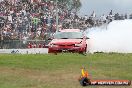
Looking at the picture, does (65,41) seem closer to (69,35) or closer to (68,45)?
(68,45)

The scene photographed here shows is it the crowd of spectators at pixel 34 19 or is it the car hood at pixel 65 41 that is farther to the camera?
the crowd of spectators at pixel 34 19

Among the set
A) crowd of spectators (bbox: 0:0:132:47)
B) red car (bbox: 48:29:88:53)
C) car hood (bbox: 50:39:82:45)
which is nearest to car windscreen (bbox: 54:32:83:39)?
red car (bbox: 48:29:88:53)

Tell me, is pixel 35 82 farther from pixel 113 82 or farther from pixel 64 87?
pixel 113 82

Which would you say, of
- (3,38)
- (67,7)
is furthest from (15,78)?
(67,7)

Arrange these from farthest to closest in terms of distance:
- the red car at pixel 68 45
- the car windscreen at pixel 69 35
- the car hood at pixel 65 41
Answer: the car windscreen at pixel 69 35
the car hood at pixel 65 41
the red car at pixel 68 45

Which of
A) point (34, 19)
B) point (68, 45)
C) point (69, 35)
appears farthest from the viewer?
point (34, 19)

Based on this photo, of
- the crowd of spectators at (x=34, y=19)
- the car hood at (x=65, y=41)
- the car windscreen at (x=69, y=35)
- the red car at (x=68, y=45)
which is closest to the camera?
the red car at (x=68, y=45)

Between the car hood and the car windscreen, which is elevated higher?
the car windscreen

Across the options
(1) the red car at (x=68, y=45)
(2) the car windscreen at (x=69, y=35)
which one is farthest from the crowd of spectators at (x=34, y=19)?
(1) the red car at (x=68, y=45)

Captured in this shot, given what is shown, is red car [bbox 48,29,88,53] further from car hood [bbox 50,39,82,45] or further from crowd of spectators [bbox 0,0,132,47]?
crowd of spectators [bbox 0,0,132,47]

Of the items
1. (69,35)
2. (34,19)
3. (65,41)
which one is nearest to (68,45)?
(65,41)

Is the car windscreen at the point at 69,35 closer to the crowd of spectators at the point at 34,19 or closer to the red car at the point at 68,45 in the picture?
the red car at the point at 68,45

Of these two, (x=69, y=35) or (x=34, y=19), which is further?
(x=34, y=19)

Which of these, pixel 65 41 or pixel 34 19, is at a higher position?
pixel 34 19
